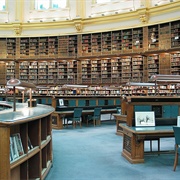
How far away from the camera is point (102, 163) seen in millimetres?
4160

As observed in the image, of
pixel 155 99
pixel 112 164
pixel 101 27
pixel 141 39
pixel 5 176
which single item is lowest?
pixel 112 164

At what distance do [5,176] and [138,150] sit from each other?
262cm

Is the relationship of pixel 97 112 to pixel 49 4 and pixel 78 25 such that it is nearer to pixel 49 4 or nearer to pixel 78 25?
pixel 78 25

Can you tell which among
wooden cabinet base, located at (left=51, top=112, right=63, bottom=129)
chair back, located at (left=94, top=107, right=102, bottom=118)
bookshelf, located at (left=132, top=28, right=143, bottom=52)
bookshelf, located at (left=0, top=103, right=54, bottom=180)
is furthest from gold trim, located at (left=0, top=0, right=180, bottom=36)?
bookshelf, located at (left=0, top=103, right=54, bottom=180)

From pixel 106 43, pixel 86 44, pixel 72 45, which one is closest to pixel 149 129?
pixel 106 43

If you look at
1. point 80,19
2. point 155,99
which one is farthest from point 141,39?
point 155,99

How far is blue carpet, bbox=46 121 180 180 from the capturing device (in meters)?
3.55

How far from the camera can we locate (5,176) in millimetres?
2113

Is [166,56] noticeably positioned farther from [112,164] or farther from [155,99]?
[112,164]

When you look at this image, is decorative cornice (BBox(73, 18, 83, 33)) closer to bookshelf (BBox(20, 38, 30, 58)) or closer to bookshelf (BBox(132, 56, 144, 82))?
bookshelf (BBox(20, 38, 30, 58))

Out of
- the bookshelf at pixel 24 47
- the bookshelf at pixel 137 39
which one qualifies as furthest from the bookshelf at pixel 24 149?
the bookshelf at pixel 24 47

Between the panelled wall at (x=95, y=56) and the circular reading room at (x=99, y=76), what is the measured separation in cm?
5

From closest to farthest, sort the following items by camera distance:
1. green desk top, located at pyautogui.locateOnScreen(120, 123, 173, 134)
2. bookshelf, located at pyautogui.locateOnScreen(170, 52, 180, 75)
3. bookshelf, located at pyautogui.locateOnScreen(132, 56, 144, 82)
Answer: green desk top, located at pyautogui.locateOnScreen(120, 123, 173, 134), bookshelf, located at pyautogui.locateOnScreen(170, 52, 180, 75), bookshelf, located at pyautogui.locateOnScreen(132, 56, 144, 82)

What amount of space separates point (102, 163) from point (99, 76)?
10.6m
